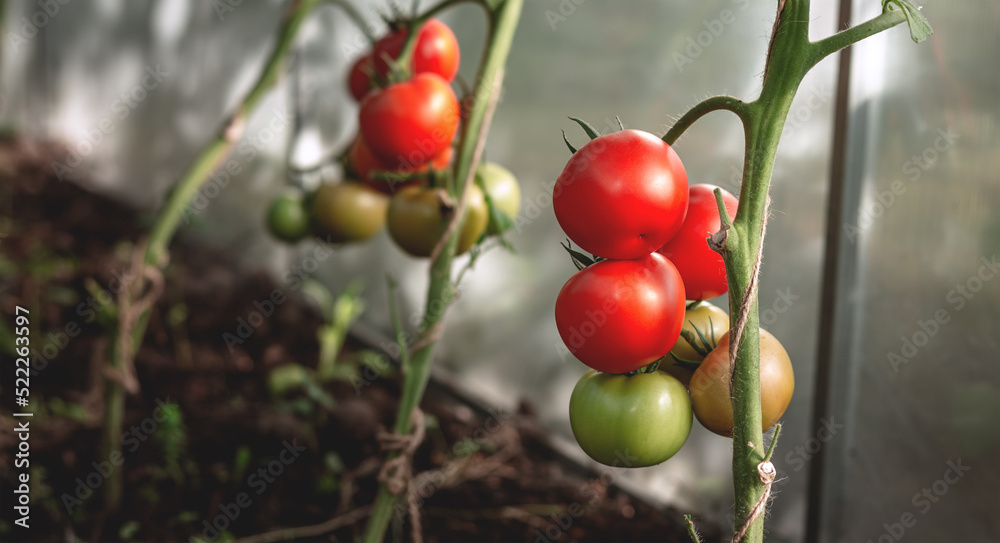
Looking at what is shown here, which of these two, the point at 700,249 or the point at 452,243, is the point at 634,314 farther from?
the point at 452,243

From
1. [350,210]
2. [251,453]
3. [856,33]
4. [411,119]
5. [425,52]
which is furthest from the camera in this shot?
[251,453]

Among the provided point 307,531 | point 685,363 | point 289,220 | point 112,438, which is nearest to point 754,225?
point 685,363

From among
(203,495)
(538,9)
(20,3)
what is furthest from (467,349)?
(20,3)

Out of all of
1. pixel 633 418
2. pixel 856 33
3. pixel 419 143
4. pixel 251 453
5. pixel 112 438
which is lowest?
pixel 251 453

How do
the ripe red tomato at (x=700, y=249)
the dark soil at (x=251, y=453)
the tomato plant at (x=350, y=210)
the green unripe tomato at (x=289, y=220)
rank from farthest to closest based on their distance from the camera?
1. the dark soil at (x=251, y=453)
2. the green unripe tomato at (x=289, y=220)
3. the tomato plant at (x=350, y=210)
4. the ripe red tomato at (x=700, y=249)

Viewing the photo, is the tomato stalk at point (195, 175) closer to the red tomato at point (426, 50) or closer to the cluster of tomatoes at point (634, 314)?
the red tomato at point (426, 50)

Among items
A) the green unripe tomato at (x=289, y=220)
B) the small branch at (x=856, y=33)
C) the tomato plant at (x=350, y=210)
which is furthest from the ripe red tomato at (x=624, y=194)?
→ the green unripe tomato at (x=289, y=220)

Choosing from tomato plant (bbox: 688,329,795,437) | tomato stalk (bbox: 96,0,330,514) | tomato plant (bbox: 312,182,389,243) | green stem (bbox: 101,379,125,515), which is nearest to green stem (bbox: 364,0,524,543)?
tomato plant (bbox: 312,182,389,243)
